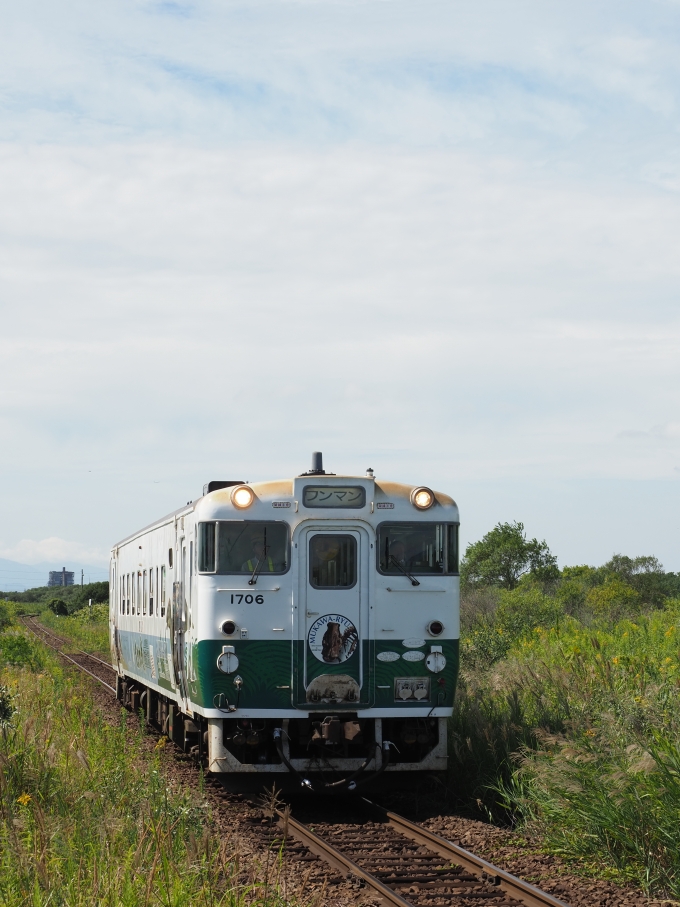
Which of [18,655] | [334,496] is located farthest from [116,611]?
[334,496]

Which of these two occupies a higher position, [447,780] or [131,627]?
[131,627]

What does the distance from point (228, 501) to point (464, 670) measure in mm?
7829

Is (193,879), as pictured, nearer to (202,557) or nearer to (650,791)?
(650,791)

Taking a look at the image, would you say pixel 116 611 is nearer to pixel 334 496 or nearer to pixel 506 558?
pixel 334 496

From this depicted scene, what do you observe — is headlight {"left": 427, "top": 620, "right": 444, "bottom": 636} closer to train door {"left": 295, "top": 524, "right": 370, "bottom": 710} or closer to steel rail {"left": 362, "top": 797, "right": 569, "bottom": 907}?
train door {"left": 295, "top": 524, "right": 370, "bottom": 710}

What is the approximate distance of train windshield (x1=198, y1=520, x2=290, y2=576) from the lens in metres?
11.2

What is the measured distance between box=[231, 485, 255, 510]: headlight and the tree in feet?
131

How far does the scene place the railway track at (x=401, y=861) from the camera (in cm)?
767

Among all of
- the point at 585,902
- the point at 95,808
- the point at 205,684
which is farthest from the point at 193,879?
the point at 205,684

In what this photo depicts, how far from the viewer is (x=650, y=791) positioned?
315 inches

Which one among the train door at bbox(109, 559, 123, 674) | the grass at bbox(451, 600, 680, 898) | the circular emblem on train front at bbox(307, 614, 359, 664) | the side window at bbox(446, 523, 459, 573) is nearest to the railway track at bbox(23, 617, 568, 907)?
the grass at bbox(451, 600, 680, 898)

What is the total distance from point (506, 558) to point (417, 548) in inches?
1633

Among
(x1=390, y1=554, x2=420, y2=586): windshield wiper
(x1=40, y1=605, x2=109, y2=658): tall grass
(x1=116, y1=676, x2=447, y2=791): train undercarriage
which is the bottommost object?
(x1=40, y1=605, x2=109, y2=658): tall grass

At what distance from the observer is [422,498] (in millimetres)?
11445
